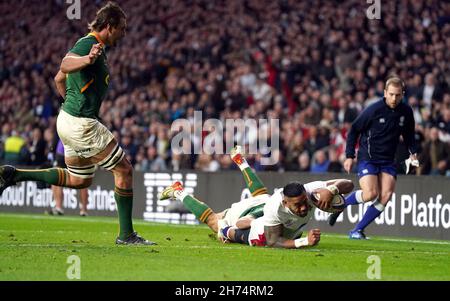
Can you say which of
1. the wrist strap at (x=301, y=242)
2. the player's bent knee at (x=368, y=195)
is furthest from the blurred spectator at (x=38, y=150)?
the wrist strap at (x=301, y=242)

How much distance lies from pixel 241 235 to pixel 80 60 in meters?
3.18

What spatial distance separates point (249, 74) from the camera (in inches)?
1088

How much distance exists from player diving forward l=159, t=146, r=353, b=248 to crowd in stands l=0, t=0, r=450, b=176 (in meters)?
6.92

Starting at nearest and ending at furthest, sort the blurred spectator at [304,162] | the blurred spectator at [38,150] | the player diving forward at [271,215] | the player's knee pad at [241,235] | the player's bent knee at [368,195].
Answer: the player diving forward at [271,215] → the player's knee pad at [241,235] → the player's bent knee at [368,195] → the blurred spectator at [304,162] → the blurred spectator at [38,150]

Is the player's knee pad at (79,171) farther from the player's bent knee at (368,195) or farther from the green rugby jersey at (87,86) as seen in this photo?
the player's bent knee at (368,195)

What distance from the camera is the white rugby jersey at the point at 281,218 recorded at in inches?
498

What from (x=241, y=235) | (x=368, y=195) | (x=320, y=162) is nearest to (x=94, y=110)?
(x=241, y=235)

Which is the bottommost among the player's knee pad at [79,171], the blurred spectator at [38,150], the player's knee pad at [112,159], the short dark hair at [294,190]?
the short dark hair at [294,190]

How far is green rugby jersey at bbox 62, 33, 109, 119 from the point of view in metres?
12.7

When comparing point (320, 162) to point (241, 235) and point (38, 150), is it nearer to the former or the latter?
point (38, 150)

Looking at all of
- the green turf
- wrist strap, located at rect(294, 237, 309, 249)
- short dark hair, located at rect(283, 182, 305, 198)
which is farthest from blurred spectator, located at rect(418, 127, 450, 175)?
short dark hair, located at rect(283, 182, 305, 198)
